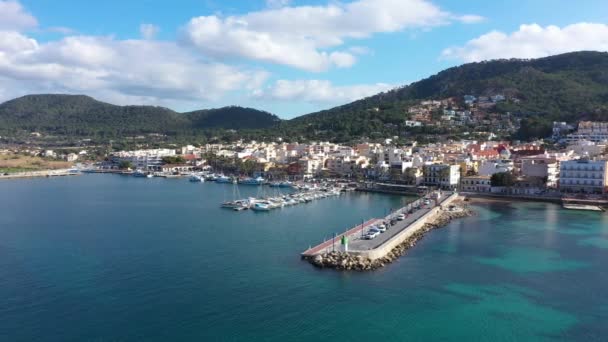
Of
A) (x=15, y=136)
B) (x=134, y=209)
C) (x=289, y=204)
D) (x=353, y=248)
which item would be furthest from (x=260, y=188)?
(x=15, y=136)

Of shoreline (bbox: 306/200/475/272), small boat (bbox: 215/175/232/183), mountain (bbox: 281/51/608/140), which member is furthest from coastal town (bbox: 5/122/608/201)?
shoreline (bbox: 306/200/475/272)

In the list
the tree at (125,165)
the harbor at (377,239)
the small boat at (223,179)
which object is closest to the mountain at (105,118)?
the tree at (125,165)

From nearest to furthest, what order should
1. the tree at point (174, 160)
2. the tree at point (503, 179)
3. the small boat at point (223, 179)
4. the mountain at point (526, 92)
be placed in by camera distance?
the tree at point (503, 179) < the small boat at point (223, 179) < the tree at point (174, 160) < the mountain at point (526, 92)

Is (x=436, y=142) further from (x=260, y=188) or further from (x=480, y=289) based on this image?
(x=480, y=289)

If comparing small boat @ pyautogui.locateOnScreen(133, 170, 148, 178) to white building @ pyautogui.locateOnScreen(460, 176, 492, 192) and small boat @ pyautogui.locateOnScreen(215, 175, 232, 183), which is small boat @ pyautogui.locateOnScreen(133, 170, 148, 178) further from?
white building @ pyautogui.locateOnScreen(460, 176, 492, 192)

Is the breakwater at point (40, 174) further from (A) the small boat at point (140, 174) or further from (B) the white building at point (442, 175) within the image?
(B) the white building at point (442, 175)
